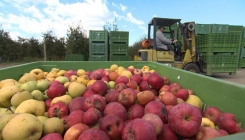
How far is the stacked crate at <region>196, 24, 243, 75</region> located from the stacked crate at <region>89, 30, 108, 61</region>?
6.13m

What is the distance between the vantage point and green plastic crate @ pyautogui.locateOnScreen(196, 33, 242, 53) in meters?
9.20

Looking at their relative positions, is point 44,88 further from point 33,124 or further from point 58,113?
point 33,124

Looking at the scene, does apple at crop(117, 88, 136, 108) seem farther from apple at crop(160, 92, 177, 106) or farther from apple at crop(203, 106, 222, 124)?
apple at crop(203, 106, 222, 124)

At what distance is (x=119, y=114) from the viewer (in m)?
1.56

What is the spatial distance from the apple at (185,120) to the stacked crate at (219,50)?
8.99 metres

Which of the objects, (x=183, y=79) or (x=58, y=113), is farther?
(x=183, y=79)

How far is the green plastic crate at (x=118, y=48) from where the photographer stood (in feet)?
38.4

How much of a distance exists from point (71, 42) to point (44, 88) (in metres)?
15.3

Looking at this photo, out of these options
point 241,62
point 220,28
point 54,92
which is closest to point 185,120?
point 54,92

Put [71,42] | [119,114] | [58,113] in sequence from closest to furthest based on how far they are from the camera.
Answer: [119,114] → [58,113] → [71,42]

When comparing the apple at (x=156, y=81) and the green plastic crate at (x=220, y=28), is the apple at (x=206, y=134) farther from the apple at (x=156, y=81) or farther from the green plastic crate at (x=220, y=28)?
the green plastic crate at (x=220, y=28)

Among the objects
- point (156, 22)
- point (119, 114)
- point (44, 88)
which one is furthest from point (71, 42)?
point (119, 114)

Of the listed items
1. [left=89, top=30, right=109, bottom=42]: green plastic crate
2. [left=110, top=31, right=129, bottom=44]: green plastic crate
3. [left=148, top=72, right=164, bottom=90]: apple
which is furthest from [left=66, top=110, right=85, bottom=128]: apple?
[left=89, top=30, right=109, bottom=42]: green plastic crate

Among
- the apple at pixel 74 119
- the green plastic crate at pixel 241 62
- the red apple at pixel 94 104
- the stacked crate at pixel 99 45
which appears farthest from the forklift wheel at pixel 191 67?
the green plastic crate at pixel 241 62
